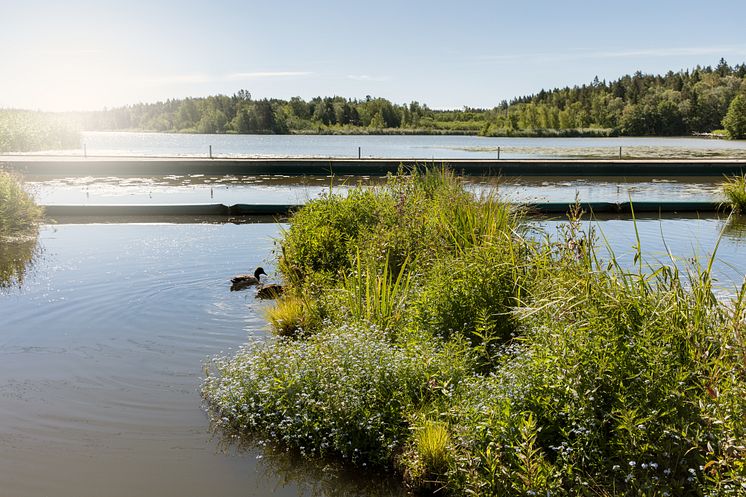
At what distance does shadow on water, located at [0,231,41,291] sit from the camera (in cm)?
949

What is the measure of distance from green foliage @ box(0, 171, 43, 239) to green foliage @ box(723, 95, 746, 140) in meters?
72.2

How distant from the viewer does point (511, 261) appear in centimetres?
592

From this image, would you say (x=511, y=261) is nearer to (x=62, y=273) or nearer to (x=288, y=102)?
(x=62, y=273)

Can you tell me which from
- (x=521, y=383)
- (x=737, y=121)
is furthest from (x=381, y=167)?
(x=737, y=121)

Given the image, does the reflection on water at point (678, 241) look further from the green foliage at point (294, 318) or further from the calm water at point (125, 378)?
the calm water at point (125, 378)

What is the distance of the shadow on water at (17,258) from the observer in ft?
31.1

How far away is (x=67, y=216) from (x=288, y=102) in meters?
108

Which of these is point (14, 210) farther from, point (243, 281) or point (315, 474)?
point (315, 474)

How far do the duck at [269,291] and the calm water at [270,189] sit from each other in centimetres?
790

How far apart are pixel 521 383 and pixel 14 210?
38.3 feet

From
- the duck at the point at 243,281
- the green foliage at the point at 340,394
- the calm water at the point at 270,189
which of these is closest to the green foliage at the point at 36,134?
the calm water at the point at 270,189

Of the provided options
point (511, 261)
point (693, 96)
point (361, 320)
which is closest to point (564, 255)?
point (511, 261)

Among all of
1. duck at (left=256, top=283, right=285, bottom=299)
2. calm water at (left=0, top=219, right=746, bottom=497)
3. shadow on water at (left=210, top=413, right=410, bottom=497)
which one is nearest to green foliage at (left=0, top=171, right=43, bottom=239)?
calm water at (left=0, top=219, right=746, bottom=497)

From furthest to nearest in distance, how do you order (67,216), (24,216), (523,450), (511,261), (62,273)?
(67,216)
(24,216)
(62,273)
(511,261)
(523,450)
